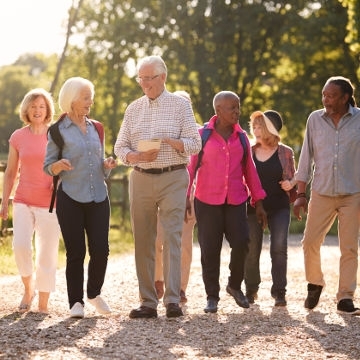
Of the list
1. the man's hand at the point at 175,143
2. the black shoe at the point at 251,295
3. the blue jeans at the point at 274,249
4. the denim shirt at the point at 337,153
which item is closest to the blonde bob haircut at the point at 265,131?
the blue jeans at the point at 274,249

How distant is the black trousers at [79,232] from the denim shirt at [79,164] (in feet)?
0.24

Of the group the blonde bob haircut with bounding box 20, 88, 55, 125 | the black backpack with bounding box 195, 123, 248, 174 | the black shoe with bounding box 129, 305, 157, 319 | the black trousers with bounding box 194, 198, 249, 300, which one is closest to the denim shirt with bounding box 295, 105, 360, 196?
the black backpack with bounding box 195, 123, 248, 174

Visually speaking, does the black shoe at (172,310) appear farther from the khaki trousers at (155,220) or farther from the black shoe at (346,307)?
the black shoe at (346,307)

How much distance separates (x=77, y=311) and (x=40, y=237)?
92 cm

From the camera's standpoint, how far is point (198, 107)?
131 ft

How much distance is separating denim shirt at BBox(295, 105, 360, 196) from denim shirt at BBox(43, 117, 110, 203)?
82.6 inches

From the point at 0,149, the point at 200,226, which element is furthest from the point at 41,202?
the point at 0,149

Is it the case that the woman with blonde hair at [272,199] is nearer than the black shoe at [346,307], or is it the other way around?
the black shoe at [346,307]

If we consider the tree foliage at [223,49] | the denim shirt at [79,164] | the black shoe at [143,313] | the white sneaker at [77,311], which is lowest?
the black shoe at [143,313]

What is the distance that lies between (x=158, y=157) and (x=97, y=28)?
3335 cm

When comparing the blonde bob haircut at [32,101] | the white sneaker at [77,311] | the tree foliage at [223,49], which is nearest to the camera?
the white sneaker at [77,311]

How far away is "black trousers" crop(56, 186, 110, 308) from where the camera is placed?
8781 mm

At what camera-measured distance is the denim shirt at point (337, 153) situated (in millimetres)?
9633

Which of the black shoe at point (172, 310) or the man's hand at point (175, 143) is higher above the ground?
the man's hand at point (175, 143)
